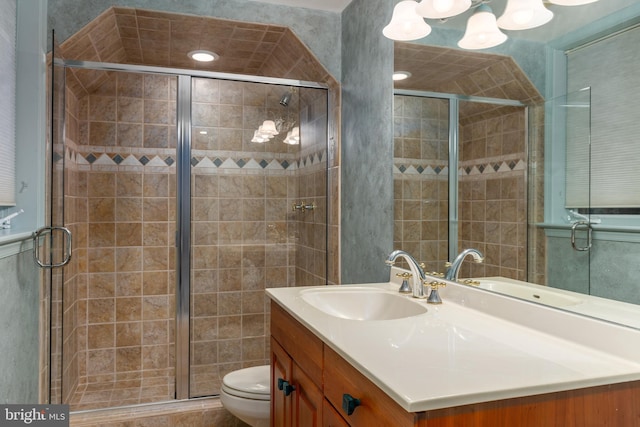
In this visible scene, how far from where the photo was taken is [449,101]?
5.66 feet

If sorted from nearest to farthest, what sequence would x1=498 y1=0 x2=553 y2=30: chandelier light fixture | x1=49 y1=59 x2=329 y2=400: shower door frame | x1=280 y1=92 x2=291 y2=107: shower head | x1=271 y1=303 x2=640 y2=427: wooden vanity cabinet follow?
1. x1=271 y1=303 x2=640 y2=427: wooden vanity cabinet
2. x1=498 y1=0 x2=553 y2=30: chandelier light fixture
3. x1=49 y1=59 x2=329 y2=400: shower door frame
4. x1=280 y1=92 x2=291 y2=107: shower head

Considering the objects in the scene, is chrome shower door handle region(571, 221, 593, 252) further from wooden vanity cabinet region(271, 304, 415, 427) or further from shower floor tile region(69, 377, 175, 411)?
shower floor tile region(69, 377, 175, 411)

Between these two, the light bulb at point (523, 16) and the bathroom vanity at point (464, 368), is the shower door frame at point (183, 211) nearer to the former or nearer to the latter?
the bathroom vanity at point (464, 368)

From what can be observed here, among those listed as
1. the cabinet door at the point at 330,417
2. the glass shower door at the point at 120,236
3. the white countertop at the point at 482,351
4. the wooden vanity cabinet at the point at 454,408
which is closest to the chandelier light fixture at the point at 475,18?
the white countertop at the point at 482,351

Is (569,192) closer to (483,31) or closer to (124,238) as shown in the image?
(483,31)

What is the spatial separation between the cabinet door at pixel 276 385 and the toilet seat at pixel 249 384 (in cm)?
37

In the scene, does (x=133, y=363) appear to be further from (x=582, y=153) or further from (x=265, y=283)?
(x=582, y=153)

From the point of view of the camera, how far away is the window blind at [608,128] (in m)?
1.06

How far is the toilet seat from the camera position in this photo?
2.07m

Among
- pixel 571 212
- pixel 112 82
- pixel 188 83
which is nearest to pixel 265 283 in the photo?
pixel 188 83

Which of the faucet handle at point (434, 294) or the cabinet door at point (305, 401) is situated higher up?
the faucet handle at point (434, 294)

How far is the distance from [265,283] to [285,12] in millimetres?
1620

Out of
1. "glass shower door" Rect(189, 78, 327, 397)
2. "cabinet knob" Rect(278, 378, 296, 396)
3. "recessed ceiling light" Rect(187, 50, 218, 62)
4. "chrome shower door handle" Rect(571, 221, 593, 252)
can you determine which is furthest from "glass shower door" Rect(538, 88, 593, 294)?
"recessed ceiling light" Rect(187, 50, 218, 62)

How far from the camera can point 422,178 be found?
6.28 feet
